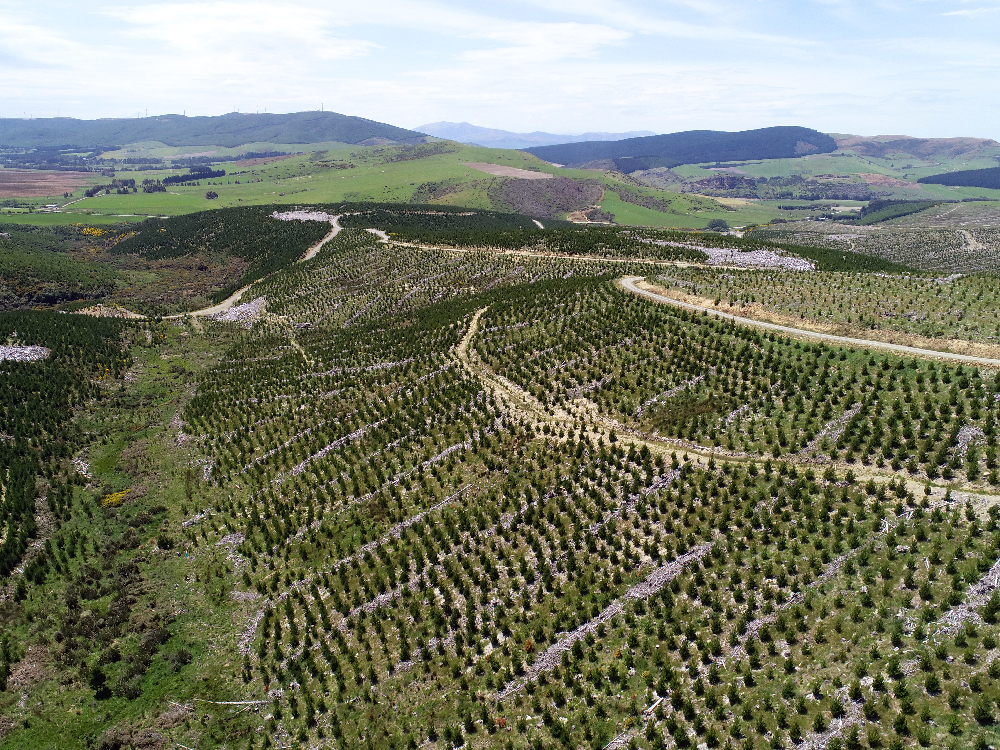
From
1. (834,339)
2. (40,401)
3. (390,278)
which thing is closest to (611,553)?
(834,339)

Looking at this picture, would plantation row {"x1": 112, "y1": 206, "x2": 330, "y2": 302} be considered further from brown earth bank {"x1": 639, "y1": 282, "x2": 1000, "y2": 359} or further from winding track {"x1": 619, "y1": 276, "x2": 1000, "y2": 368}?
brown earth bank {"x1": 639, "y1": 282, "x2": 1000, "y2": 359}

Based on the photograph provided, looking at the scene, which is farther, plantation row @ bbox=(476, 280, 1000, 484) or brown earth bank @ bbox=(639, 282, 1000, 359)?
brown earth bank @ bbox=(639, 282, 1000, 359)

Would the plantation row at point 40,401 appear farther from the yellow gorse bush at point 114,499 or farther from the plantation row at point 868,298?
the plantation row at point 868,298

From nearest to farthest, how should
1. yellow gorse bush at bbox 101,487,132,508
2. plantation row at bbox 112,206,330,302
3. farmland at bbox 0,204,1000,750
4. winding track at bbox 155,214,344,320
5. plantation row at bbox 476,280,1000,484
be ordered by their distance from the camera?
farmland at bbox 0,204,1000,750
plantation row at bbox 476,280,1000,484
yellow gorse bush at bbox 101,487,132,508
winding track at bbox 155,214,344,320
plantation row at bbox 112,206,330,302

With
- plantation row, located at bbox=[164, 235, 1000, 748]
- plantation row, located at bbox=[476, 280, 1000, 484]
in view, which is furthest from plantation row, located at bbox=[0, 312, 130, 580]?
plantation row, located at bbox=[476, 280, 1000, 484]

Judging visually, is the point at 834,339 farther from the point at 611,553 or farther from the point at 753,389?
the point at 611,553

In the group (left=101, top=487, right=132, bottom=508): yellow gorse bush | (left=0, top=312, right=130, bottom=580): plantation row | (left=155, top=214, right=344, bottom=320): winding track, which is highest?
(left=155, top=214, right=344, bottom=320): winding track
